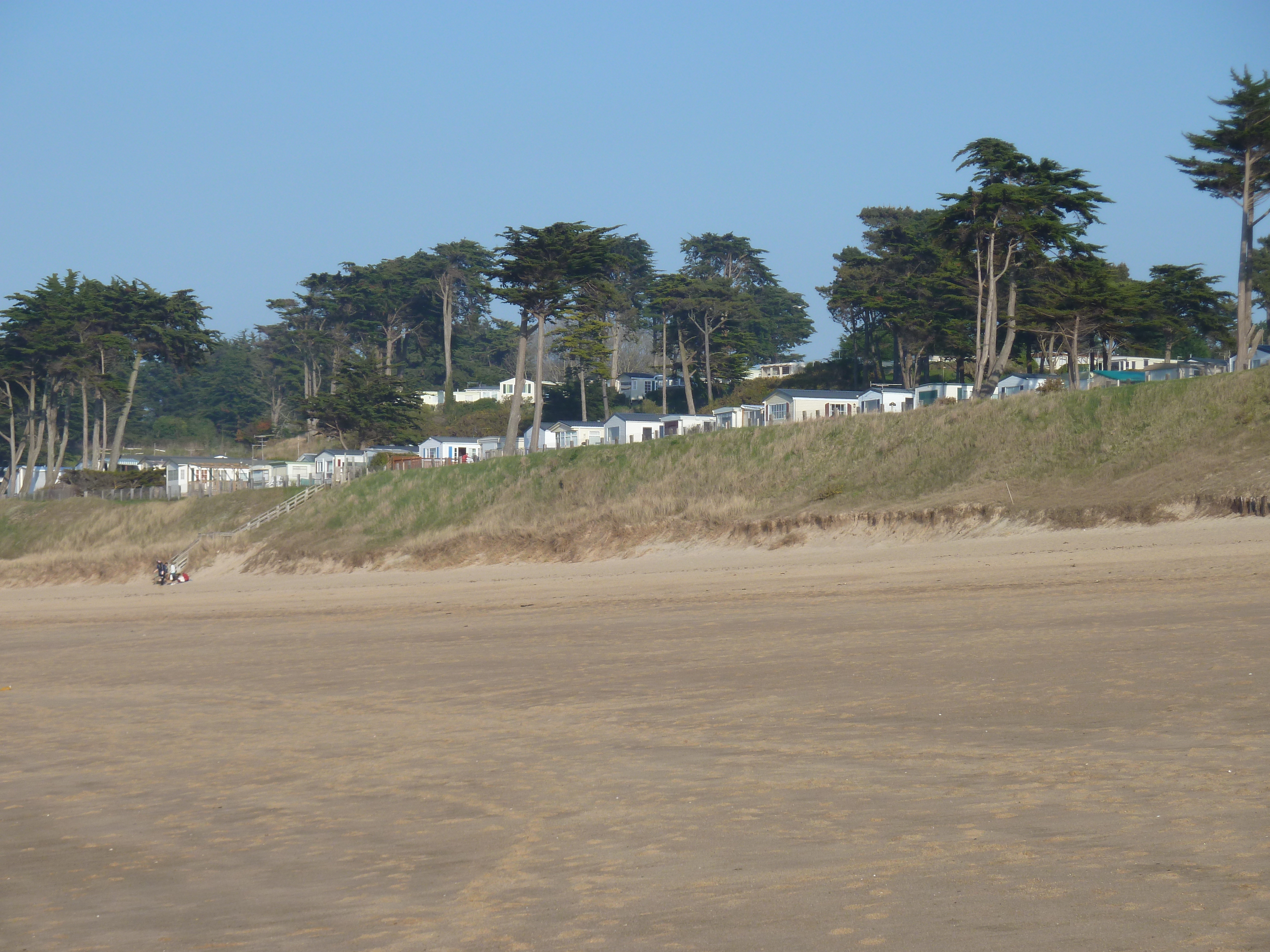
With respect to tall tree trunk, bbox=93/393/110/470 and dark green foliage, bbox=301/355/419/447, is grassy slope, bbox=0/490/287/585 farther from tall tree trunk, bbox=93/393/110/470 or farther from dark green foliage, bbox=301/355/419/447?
dark green foliage, bbox=301/355/419/447

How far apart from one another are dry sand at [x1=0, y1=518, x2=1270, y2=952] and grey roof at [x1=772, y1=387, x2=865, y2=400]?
4565 cm

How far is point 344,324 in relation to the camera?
105188 mm

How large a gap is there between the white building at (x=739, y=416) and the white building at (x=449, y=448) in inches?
632

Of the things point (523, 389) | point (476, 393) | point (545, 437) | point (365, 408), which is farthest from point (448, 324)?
point (545, 437)

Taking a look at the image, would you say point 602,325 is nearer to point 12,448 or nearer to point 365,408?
point 365,408

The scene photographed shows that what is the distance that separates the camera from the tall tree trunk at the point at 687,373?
80.6m

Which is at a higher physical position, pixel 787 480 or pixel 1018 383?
pixel 1018 383

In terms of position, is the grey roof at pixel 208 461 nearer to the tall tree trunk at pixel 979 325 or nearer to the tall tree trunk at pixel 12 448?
the tall tree trunk at pixel 12 448

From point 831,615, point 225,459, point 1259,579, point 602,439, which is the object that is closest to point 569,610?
point 831,615

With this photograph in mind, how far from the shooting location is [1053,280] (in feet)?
184

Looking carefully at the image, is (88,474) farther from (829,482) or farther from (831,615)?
(831,615)

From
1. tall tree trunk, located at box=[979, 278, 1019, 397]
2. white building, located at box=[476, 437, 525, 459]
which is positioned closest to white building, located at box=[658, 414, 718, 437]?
white building, located at box=[476, 437, 525, 459]

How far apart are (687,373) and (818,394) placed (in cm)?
1902

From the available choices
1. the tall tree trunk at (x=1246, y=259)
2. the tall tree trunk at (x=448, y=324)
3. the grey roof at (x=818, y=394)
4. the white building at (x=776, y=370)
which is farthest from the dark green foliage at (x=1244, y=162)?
the tall tree trunk at (x=448, y=324)
